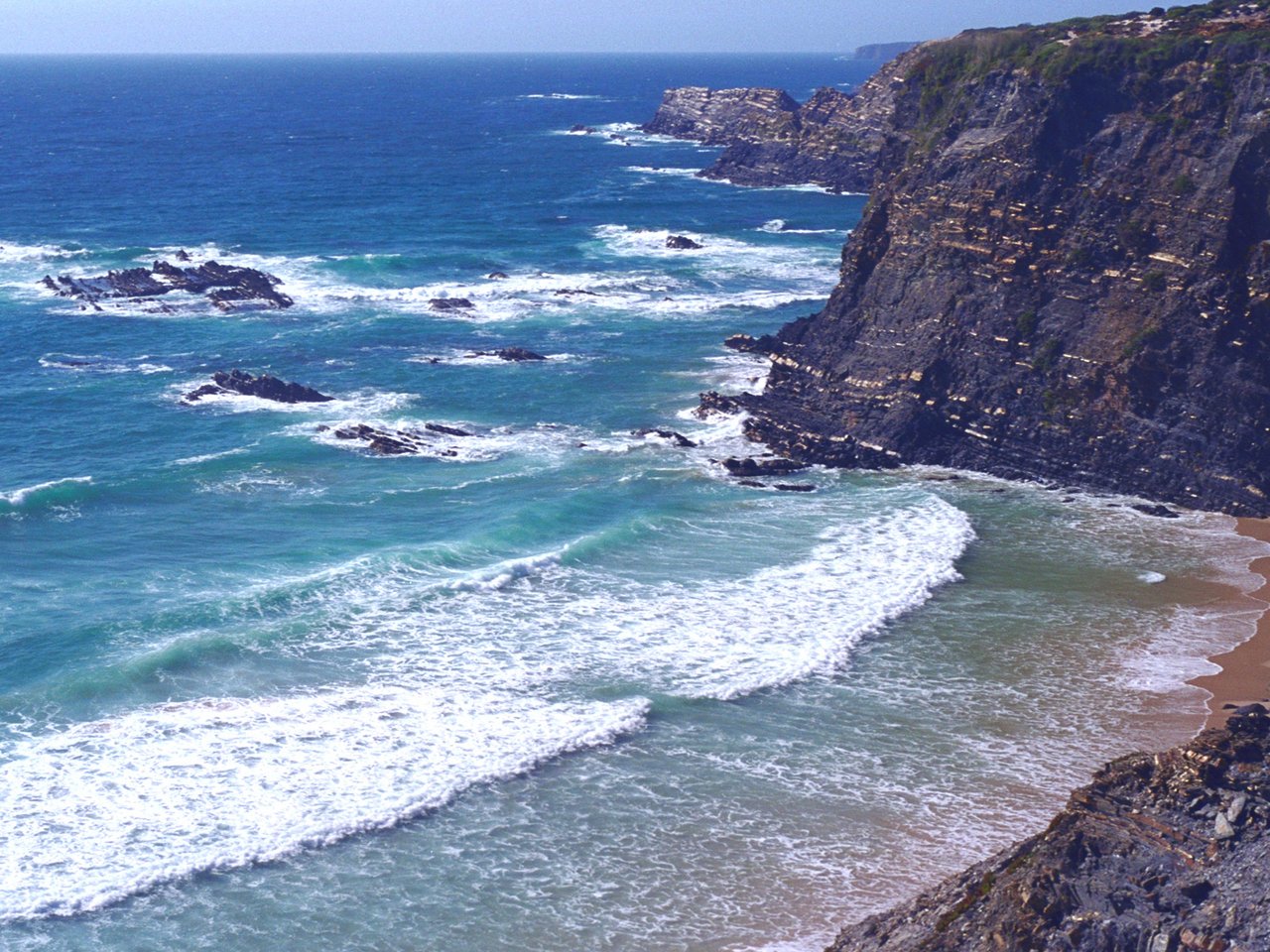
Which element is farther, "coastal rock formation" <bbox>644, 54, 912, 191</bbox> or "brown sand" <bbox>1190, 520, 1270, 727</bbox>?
"coastal rock formation" <bbox>644, 54, 912, 191</bbox>

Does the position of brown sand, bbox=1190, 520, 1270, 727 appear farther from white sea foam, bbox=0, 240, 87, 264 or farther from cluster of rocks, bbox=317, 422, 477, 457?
white sea foam, bbox=0, 240, 87, 264

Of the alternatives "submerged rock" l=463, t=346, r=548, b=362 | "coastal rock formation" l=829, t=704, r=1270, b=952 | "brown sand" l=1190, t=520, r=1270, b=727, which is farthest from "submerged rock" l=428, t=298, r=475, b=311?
"coastal rock formation" l=829, t=704, r=1270, b=952

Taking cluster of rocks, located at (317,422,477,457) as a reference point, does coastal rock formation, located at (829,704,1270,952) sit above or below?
above

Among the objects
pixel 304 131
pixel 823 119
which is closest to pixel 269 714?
pixel 823 119

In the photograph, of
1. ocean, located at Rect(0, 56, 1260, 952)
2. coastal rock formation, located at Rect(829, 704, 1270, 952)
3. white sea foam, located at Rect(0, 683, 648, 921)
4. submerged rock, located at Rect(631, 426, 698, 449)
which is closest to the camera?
coastal rock formation, located at Rect(829, 704, 1270, 952)

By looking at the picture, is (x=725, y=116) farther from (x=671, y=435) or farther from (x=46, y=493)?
(x=46, y=493)

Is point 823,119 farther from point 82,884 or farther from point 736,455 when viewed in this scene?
point 82,884
